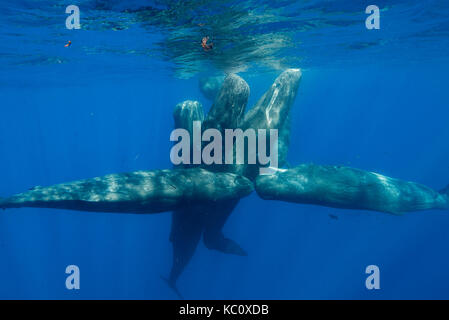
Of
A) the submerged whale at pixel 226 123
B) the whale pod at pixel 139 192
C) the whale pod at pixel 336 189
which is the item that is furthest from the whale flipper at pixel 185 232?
the whale pod at pixel 336 189

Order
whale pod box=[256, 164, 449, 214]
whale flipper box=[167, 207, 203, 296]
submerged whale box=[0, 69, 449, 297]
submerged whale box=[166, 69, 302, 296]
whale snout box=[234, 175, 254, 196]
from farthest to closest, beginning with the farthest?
1. whale flipper box=[167, 207, 203, 296]
2. submerged whale box=[166, 69, 302, 296]
3. whale snout box=[234, 175, 254, 196]
4. whale pod box=[256, 164, 449, 214]
5. submerged whale box=[0, 69, 449, 297]

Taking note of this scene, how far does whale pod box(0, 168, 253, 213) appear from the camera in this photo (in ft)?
20.8

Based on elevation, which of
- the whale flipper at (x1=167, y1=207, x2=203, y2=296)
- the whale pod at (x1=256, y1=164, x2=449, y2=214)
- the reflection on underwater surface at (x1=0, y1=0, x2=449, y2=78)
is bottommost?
the whale flipper at (x1=167, y1=207, x2=203, y2=296)

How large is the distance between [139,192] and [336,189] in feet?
18.2

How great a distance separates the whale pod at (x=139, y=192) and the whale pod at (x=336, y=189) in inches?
34.0

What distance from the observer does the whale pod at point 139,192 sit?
6340mm

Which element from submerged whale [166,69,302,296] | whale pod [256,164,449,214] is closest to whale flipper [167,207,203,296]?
submerged whale [166,69,302,296]

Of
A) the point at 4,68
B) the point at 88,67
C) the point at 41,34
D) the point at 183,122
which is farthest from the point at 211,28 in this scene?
the point at 4,68

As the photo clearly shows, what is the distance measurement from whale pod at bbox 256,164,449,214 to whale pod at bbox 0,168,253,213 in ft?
2.84

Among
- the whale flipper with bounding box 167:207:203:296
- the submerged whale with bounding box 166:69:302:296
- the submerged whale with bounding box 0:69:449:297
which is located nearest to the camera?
the submerged whale with bounding box 0:69:449:297

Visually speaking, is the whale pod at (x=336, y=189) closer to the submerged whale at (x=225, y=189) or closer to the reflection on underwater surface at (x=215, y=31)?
the submerged whale at (x=225, y=189)

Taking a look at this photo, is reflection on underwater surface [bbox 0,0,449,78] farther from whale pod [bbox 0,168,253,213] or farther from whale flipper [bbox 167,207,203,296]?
whale flipper [bbox 167,207,203,296]

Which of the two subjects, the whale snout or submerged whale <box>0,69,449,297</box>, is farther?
the whale snout

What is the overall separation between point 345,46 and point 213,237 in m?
16.8
